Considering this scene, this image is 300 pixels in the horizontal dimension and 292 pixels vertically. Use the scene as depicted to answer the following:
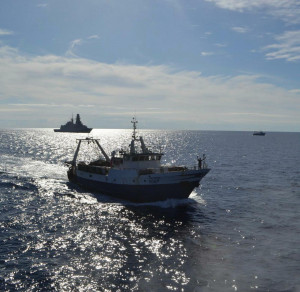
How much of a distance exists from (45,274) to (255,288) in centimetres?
1548

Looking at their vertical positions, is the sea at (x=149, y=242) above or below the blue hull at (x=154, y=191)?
below

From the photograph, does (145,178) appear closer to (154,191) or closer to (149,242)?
(154,191)

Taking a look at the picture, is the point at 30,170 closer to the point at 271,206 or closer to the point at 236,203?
the point at 236,203

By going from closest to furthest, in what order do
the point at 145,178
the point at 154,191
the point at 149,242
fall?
the point at 149,242
the point at 145,178
the point at 154,191

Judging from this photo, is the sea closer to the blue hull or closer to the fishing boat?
the blue hull

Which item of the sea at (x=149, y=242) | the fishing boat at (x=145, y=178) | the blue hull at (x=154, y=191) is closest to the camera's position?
the sea at (x=149, y=242)

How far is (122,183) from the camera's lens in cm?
4566

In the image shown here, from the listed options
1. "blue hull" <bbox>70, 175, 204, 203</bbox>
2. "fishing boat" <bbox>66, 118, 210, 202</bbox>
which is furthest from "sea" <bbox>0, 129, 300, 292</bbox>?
"fishing boat" <bbox>66, 118, 210, 202</bbox>

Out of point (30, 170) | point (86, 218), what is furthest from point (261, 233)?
point (30, 170)

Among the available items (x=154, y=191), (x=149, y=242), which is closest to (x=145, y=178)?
(x=154, y=191)

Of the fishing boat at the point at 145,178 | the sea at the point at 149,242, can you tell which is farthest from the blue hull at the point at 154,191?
the sea at the point at 149,242

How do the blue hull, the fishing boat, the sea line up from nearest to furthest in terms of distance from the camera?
the sea, the fishing boat, the blue hull

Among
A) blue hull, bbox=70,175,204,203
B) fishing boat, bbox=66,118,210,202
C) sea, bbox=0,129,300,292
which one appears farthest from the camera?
blue hull, bbox=70,175,204,203

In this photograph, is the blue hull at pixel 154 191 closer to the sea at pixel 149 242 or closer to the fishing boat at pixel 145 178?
the fishing boat at pixel 145 178
